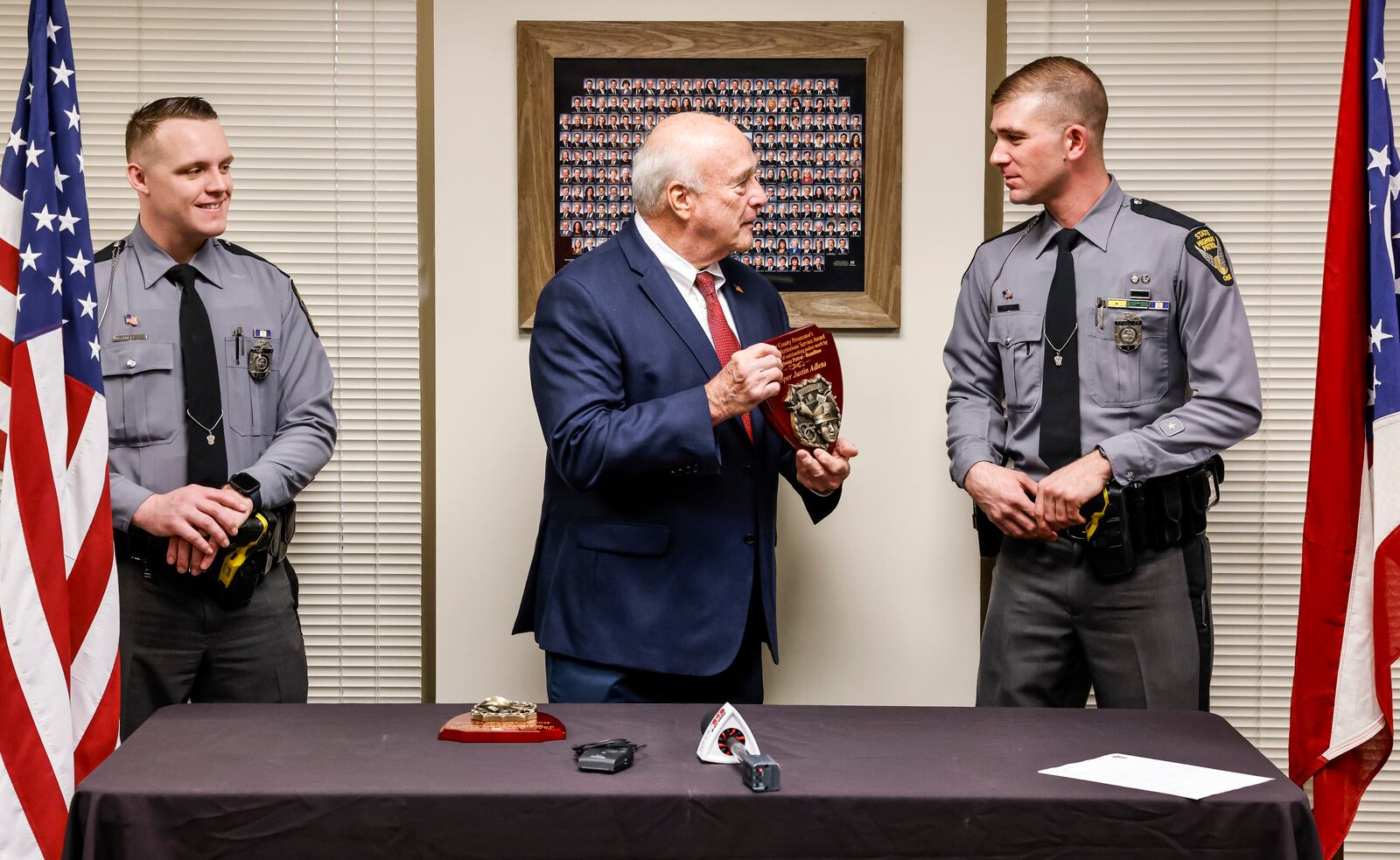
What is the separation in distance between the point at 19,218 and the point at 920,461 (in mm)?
2184

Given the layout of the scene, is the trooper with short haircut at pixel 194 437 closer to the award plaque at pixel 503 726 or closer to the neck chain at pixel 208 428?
the neck chain at pixel 208 428

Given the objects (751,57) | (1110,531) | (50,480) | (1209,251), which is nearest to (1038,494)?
(1110,531)

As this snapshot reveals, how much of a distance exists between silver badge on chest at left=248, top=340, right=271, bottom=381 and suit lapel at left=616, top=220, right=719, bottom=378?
865mm

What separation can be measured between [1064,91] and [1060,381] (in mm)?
638

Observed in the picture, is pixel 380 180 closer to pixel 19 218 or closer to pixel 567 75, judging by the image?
pixel 567 75

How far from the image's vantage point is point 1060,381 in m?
2.75

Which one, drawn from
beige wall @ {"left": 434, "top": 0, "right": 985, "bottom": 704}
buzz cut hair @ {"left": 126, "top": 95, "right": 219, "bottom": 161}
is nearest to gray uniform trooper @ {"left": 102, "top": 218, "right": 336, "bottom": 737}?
buzz cut hair @ {"left": 126, "top": 95, "right": 219, "bottom": 161}

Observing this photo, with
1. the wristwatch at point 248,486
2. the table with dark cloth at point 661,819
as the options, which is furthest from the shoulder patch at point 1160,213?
the wristwatch at point 248,486

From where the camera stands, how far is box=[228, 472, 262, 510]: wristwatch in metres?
2.66

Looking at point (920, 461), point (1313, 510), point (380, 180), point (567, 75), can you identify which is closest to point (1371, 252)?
point (1313, 510)

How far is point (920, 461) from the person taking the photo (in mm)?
3377

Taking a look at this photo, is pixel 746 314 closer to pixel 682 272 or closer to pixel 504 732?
pixel 682 272

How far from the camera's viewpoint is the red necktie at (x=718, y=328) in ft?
8.71

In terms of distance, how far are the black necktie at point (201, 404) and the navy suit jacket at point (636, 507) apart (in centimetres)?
74
